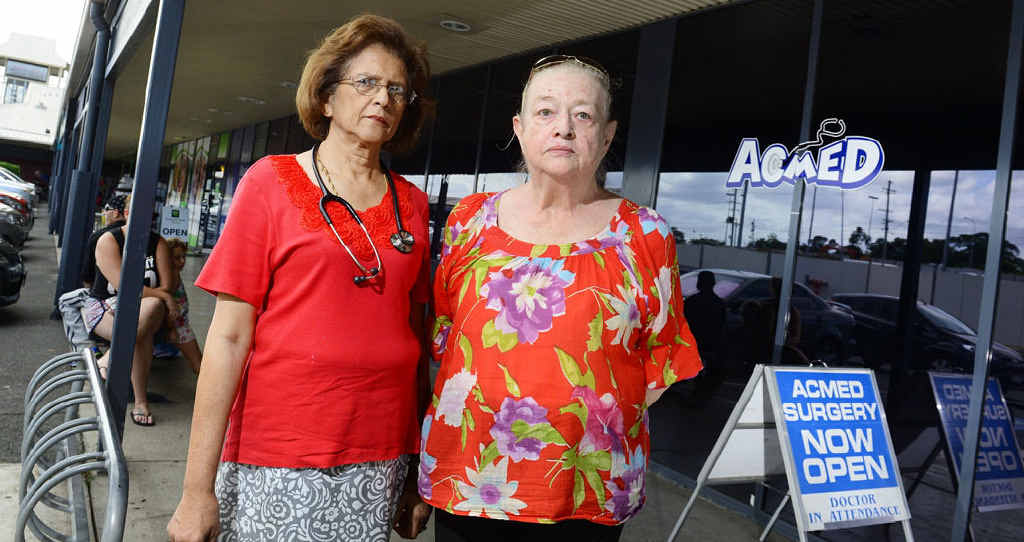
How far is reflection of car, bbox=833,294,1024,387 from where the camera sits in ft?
11.1

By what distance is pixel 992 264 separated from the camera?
3.39 metres

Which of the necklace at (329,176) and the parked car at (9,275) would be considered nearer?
the necklace at (329,176)

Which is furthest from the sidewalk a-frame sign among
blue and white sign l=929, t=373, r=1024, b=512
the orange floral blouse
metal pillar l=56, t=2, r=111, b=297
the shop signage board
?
the shop signage board

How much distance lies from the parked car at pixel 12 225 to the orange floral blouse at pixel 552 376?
15077 mm

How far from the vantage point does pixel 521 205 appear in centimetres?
Answer: 183

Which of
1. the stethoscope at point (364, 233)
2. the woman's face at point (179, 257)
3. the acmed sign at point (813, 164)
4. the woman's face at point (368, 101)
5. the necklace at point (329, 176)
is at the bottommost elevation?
the woman's face at point (179, 257)

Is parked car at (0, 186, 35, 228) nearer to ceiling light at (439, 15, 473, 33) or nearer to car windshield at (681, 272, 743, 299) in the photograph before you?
ceiling light at (439, 15, 473, 33)

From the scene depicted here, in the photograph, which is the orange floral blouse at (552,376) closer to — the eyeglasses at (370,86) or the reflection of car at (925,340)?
the eyeglasses at (370,86)

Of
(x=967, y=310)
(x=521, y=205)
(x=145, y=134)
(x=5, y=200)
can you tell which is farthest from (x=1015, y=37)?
(x=5, y=200)

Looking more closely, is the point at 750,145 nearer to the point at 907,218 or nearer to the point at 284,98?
the point at 907,218

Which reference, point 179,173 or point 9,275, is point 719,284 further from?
point 179,173

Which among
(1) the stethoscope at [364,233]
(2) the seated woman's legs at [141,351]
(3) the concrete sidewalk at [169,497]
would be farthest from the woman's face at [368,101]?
(2) the seated woman's legs at [141,351]

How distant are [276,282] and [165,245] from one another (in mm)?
4496

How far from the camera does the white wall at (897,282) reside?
334 centimetres
